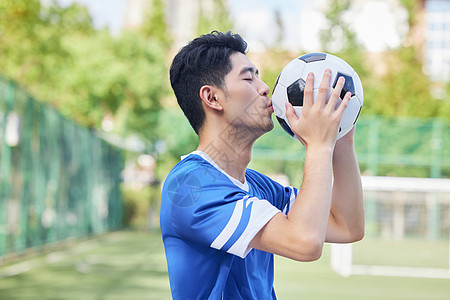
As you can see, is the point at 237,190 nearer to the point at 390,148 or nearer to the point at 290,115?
the point at 290,115

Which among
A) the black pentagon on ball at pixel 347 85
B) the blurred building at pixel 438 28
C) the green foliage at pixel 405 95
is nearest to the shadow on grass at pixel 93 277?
the black pentagon on ball at pixel 347 85

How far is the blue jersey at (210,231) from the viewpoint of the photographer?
1.54 metres

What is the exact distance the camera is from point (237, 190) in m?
1.63

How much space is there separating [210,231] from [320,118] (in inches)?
16.2

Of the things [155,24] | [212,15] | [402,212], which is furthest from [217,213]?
[155,24]

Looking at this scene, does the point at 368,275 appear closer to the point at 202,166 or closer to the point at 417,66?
the point at 202,166

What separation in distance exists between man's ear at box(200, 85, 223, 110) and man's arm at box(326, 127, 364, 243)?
44 centimetres

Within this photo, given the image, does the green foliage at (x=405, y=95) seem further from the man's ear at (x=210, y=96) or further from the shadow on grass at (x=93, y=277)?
the man's ear at (x=210, y=96)

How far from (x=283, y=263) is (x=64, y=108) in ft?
31.4

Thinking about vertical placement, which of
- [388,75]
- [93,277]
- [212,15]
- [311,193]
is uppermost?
[212,15]

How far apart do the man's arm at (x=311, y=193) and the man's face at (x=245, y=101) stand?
168 mm

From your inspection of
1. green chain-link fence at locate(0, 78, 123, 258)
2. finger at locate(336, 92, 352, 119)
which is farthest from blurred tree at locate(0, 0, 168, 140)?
finger at locate(336, 92, 352, 119)

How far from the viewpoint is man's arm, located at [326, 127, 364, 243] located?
203 centimetres

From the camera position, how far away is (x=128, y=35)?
64.3 ft
